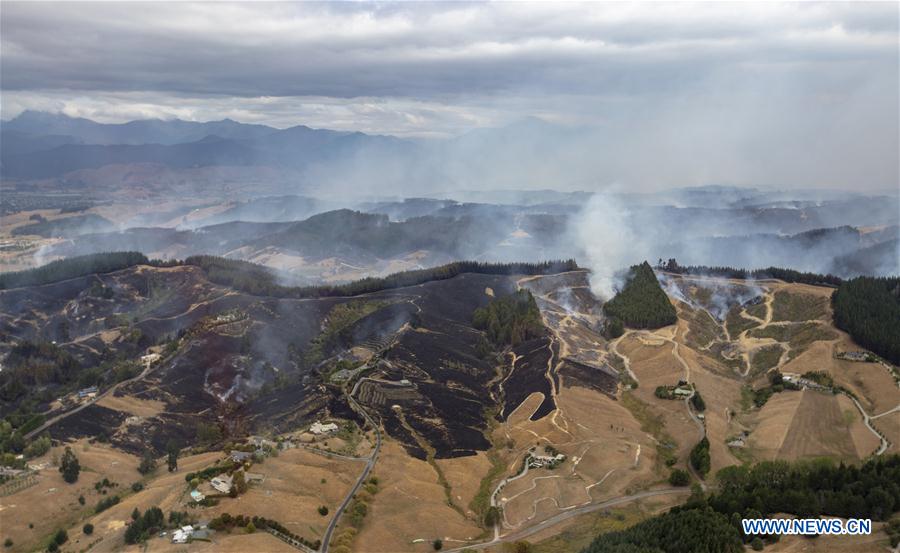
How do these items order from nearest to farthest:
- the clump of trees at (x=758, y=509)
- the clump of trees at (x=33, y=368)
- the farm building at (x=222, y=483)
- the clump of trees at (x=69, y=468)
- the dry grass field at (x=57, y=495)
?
the clump of trees at (x=758, y=509), the farm building at (x=222, y=483), the dry grass field at (x=57, y=495), the clump of trees at (x=69, y=468), the clump of trees at (x=33, y=368)

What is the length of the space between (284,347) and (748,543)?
98540 mm

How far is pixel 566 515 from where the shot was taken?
75812 millimetres

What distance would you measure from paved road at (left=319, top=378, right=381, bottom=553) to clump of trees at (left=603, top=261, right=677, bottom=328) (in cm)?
6359

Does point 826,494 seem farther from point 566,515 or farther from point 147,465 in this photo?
point 147,465

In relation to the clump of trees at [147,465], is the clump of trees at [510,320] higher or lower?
higher

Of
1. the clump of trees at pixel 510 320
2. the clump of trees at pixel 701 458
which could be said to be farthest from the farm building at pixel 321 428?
the clump of trees at pixel 510 320

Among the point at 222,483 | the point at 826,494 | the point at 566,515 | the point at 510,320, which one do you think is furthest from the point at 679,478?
the point at 510,320

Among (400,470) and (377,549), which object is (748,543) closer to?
(377,549)

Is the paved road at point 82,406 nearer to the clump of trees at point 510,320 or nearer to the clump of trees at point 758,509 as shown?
the clump of trees at point 510,320

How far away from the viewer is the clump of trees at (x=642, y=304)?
14362 cm

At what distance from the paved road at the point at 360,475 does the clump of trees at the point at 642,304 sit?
63586mm

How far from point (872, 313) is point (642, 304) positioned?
4265 centimetres

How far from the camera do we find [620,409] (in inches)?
4230

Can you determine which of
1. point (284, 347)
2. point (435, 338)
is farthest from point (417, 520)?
point (284, 347)
